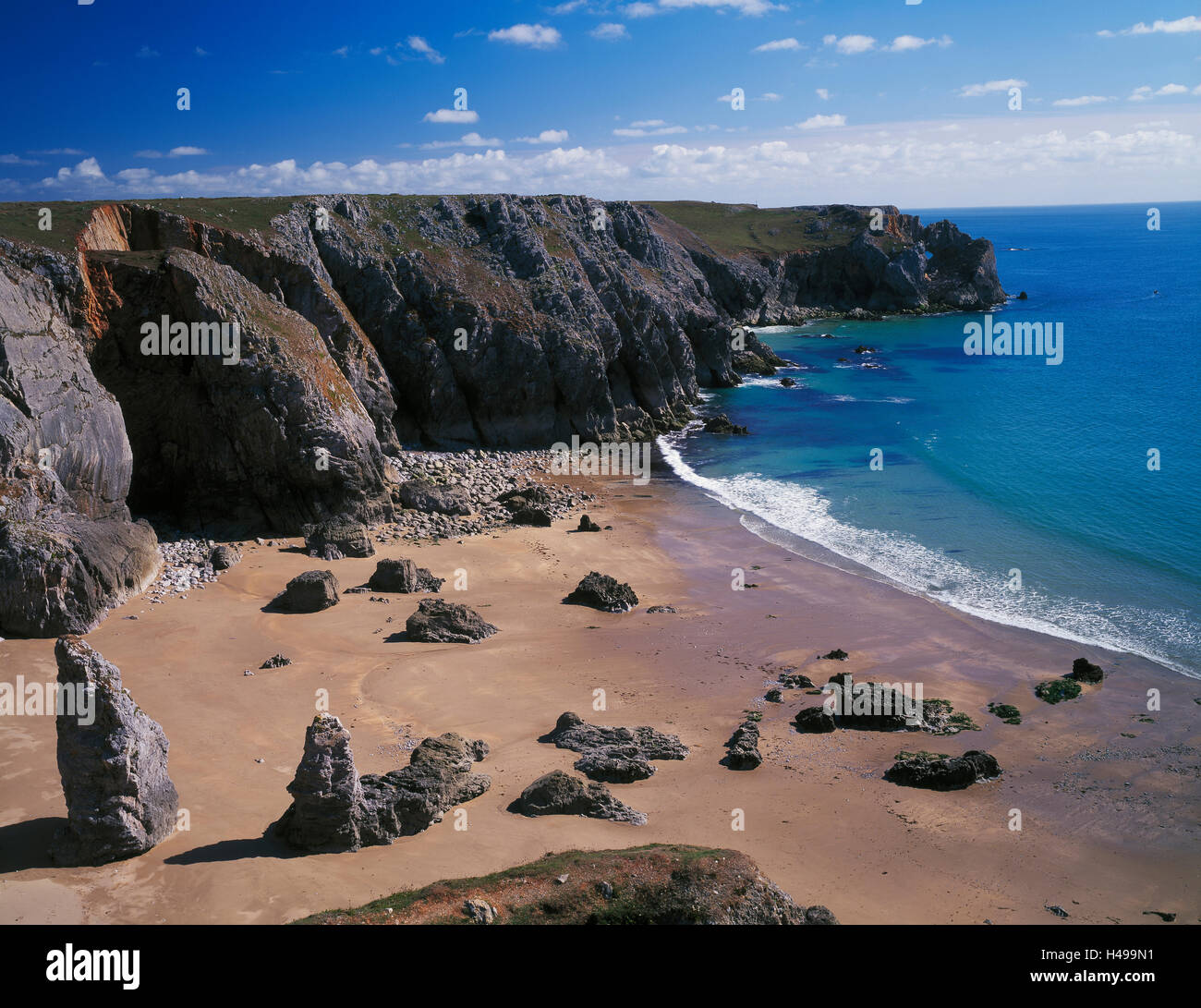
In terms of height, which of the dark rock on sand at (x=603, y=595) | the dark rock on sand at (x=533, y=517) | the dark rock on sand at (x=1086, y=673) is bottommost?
the dark rock on sand at (x=1086, y=673)

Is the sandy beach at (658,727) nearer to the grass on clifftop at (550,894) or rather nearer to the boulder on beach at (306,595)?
the boulder on beach at (306,595)

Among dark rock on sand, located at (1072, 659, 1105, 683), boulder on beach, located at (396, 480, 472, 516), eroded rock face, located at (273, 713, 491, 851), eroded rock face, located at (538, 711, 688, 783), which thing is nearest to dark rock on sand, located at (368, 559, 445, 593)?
boulder on beach, located at (396, 480, 472, 516)

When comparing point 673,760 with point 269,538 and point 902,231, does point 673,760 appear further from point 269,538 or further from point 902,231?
point 902,231

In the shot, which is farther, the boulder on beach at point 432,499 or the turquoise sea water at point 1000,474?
the boulder on beach at point 432,499

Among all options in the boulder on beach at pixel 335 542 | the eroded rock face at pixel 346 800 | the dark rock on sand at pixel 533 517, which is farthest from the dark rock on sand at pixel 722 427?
the eroded rock face at pixel 346 800

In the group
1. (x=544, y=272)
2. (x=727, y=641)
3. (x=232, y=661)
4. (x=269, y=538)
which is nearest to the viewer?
(x=232, y=661)

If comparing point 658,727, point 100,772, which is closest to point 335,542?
point 658,727
